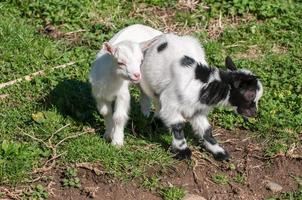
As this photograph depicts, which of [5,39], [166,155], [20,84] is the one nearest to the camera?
[166,155]

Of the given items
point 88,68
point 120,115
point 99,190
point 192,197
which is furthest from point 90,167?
point 88,68

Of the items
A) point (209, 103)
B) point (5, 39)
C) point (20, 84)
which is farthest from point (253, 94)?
point (5, 39)

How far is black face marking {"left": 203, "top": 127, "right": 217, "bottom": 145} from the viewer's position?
24.1 ft

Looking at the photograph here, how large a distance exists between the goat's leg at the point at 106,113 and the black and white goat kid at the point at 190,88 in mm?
444

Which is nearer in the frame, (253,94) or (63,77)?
(253,94)

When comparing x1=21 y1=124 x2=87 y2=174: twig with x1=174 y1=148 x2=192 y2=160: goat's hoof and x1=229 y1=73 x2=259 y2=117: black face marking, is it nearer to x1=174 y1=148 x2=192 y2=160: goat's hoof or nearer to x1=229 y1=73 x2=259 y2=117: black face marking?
x1=174 y1=148 x2=192 y2=160: goat's hoof

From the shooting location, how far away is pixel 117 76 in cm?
702

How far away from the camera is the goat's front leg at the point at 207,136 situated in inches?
288

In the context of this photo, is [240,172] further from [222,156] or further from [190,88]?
[190,88]

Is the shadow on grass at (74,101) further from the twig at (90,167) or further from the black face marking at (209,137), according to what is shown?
the black face marking at (209,137)

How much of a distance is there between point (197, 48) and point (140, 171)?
1.48m

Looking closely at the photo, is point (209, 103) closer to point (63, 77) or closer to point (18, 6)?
point (63, 77)

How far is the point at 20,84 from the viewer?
8445 millimetres

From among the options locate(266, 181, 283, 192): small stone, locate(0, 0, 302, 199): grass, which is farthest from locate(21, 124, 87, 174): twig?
locate(266, 181, 283, 192): small stone
